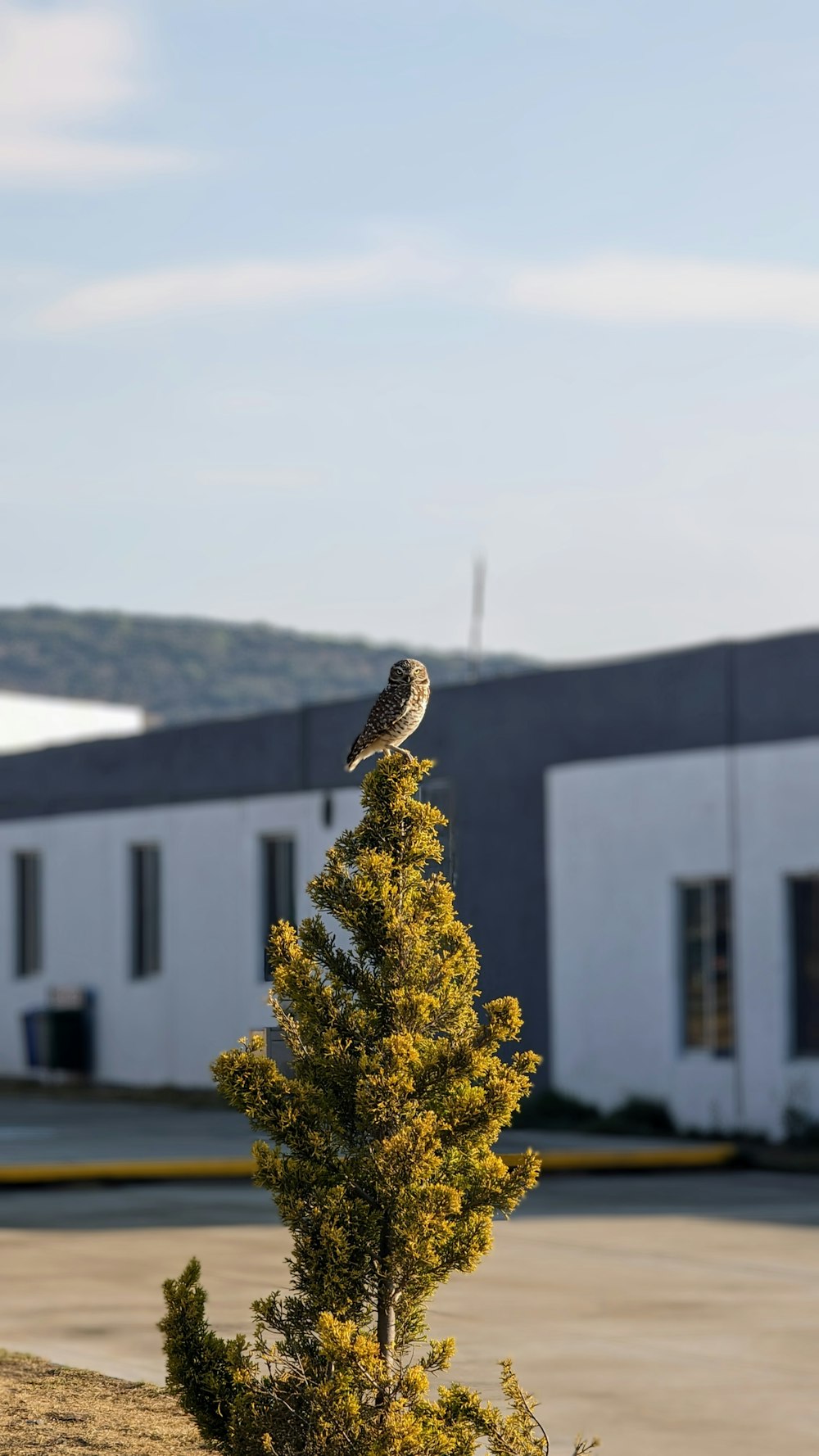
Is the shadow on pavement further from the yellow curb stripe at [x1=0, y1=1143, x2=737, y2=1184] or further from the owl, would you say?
the owl

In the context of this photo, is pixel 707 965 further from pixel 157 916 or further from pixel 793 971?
pixel 157 916

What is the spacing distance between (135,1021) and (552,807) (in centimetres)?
1007

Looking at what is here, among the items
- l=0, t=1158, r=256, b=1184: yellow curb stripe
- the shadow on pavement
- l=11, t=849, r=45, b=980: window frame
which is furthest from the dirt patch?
l=11, t=849, r=45, b=980: window frame

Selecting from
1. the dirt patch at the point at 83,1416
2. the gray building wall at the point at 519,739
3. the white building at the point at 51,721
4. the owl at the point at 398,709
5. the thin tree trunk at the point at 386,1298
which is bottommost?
the dirt patch at the point at 83,1416

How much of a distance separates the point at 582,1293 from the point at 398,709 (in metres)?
6.07

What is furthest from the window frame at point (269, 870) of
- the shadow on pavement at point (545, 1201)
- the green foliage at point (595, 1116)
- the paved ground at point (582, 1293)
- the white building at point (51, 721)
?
the white building at point (51, 721)

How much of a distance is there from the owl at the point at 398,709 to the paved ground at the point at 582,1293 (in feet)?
9.02

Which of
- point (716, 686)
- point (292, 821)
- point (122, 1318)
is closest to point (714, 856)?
point (716, 686)

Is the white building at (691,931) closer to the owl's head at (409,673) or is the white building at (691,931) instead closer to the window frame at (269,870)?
the window frame at (269,870)

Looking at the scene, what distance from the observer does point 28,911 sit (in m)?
36.4

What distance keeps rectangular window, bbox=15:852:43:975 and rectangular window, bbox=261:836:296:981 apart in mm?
6829

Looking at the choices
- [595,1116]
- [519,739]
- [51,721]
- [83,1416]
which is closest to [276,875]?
[519,739]

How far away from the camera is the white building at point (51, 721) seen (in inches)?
1841

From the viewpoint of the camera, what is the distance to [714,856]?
2244 centimetres
